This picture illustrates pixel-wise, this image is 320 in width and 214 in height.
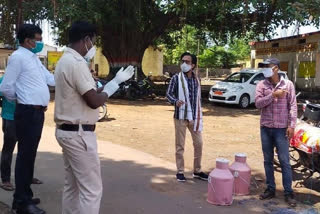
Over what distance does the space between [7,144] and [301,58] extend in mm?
21329

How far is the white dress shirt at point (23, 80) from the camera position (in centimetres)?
416

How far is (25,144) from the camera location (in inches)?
164

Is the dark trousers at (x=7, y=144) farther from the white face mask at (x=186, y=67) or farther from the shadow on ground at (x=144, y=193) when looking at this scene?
the white face mask at (x=186, y=67)

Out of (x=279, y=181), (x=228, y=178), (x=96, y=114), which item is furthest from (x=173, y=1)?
(x=96, y=114)

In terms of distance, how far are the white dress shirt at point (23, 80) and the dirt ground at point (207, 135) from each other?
9.41 feet

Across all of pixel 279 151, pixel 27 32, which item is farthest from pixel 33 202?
pixel 279 151

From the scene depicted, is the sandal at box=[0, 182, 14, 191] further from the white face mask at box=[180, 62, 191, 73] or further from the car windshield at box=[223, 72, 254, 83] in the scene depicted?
the car windshield at box=[223, 72, 254, 83]

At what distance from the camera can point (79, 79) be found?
316 centimetres

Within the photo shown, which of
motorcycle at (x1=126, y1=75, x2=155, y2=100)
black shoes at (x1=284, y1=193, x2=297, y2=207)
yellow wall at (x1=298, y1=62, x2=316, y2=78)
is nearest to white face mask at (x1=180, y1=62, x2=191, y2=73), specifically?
black shoes at (x1=284, y1=193, x2=297, y2=207)

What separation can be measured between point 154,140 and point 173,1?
6161mm

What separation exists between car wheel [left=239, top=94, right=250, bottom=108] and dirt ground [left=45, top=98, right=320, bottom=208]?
30.0 inches

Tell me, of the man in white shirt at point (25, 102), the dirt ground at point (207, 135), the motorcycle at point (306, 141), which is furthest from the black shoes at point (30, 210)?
the motorcycle at point (306, 141)

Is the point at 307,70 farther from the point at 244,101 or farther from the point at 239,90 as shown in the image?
the point at 239,90

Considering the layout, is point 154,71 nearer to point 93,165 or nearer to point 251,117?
point 251,117
